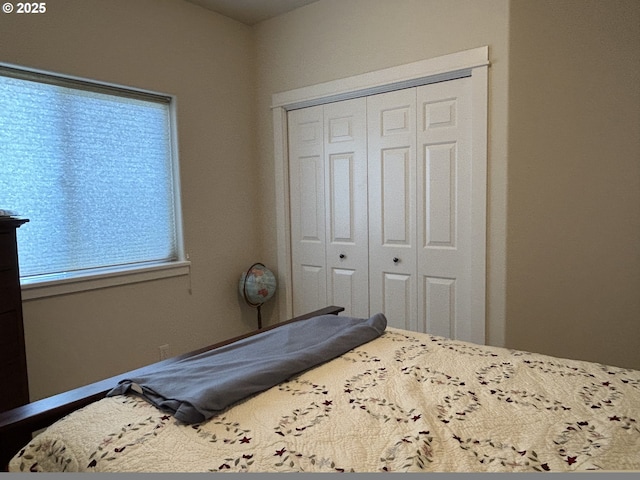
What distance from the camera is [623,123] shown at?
2.53m

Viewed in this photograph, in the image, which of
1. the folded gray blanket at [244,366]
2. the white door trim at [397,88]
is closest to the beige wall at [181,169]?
the white door trim at [397,88]

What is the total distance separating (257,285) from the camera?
3264 millimetres

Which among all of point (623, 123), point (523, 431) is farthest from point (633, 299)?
point (523, 431)

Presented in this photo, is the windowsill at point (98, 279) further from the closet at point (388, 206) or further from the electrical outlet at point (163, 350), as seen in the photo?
the closet at point (388, 206)

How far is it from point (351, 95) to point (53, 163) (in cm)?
189

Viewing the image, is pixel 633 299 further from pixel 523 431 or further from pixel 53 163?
pixel 53 163

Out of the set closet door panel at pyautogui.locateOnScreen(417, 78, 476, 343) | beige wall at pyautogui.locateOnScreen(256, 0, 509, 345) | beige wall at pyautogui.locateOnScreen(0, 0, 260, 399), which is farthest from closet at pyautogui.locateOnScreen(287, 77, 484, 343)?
beige wall at pyautogui.locateOnScreen(0, 0, 260, 399)

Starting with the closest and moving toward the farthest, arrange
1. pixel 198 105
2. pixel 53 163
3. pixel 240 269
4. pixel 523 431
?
pixel 523 431 < pixel 53 163 < pixel 198 105 < pixel 240 269

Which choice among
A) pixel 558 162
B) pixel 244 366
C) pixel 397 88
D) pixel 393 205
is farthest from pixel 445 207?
pixel 244 366

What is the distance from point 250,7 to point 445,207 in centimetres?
203

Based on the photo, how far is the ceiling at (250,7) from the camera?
3.02 m

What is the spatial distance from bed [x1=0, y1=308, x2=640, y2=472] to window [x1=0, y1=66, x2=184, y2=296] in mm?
1347

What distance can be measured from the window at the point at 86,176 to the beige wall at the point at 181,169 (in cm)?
12

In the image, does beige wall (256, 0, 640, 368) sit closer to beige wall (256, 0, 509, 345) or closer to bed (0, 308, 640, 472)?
beige wall (256, 0, 509, 345)
